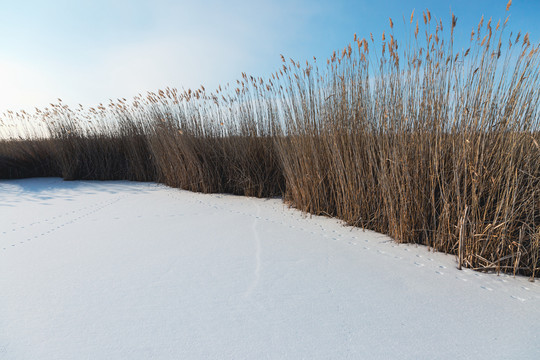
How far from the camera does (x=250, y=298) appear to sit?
1221 mm

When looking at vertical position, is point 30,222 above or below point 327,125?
below

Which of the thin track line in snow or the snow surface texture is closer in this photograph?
the snow surface texture

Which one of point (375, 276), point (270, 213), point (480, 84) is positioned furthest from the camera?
point (270, 213)

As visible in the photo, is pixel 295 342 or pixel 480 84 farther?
pixel 480 84

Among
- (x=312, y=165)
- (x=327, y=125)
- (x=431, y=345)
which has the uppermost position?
(x=327, y=125)

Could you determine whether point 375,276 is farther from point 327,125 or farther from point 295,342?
point 327,125

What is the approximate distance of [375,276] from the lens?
1431 mm

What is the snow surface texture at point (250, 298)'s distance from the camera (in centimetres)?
95

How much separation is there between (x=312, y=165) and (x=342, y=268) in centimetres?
119

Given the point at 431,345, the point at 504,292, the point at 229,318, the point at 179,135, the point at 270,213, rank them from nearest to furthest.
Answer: the point at 431,345
the point at 229,318
the point at 504,292
the point at 270,213
the point at 179,135

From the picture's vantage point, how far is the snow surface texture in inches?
37.5

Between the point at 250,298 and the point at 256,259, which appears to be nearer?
the point at 250,298

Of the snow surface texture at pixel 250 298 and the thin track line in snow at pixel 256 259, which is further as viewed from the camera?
the thin track line in snow at pixel 256 259

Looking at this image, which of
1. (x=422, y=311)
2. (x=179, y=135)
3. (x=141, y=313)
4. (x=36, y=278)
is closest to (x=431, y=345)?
(x=422, y=311)
